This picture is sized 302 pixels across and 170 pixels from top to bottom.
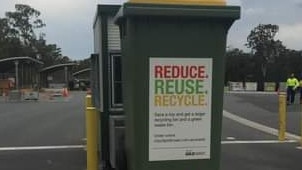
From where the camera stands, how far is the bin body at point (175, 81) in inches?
224

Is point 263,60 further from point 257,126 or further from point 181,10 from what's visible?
point 181,10

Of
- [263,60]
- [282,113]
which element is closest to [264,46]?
[263,60]

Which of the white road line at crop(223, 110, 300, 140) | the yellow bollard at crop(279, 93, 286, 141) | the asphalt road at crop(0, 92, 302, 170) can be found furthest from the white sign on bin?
the white road line at crop(223, 110, 300, 140)

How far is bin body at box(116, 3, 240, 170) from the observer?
5688 mm

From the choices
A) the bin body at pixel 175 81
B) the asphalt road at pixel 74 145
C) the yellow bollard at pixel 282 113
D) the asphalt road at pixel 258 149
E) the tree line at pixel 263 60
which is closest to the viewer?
the bin body at pixel 175 81

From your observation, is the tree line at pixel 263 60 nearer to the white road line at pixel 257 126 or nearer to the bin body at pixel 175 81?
the white road line at pixel 257 126

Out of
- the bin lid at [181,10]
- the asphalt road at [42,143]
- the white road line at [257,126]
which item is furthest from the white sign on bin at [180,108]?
the white road line at [257,126]

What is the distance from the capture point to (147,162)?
5.84 metres

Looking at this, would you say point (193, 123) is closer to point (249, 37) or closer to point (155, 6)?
point (155, 6)

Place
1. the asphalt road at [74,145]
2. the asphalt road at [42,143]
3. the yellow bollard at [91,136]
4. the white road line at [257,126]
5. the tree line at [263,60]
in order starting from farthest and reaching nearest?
1. the tree line at [263,60]
2. the white road line at [257,126]
3. the asphalt road at [42,143]
4. the asphalt road at [74,145]
5. the yellow bollard at [91,136]

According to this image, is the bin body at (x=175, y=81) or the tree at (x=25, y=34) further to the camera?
the tree at (x=25, y=34)

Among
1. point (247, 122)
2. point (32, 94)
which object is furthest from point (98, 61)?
point (32, 94)

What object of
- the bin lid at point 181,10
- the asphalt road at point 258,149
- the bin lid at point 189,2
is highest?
the bin lid at point 189,2

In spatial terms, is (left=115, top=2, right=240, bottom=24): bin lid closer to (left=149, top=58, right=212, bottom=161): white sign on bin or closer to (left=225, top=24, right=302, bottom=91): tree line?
(left=149, top=58, right=212, bottom=161): white sign on bin
